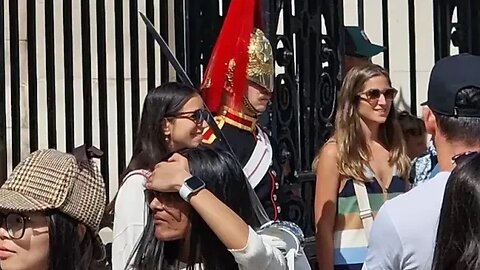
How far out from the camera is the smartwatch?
11.2 feet

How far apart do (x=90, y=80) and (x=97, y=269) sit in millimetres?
2971

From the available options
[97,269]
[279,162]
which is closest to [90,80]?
[279,162]

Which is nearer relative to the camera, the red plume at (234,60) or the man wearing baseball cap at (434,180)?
the man wearing baseball cap at (434,180)

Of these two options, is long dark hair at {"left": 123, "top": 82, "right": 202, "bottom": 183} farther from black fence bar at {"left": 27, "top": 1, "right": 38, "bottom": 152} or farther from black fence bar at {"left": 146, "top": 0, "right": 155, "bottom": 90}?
black fence bar at {"left": 146, "top": 0, "right": 155, "bottom": 90}

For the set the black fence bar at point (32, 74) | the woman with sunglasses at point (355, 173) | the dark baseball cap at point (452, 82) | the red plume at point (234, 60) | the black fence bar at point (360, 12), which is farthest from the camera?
the black fence bar at point (360, 12)

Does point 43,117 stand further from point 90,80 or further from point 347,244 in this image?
point 347,244

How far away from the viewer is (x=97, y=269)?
11.3ft

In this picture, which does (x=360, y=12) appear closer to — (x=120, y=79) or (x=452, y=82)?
(x=120, y=79)

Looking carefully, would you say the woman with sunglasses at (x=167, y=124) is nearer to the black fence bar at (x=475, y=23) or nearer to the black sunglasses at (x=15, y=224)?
the black sunglasses at (x=15, y=224)

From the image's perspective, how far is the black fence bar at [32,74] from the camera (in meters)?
6.08

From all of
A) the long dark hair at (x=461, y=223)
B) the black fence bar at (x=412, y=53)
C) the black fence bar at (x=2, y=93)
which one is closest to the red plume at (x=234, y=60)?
the black fence bar at (x=2, y=93)

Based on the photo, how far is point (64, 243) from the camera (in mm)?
3025

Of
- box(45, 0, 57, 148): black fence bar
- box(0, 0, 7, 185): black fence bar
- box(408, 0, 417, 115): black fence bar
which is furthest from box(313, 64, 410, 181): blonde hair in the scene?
box(0, 0, 7, 185): black fence bar

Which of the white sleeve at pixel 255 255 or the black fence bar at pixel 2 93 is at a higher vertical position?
the black fence bar at pixel 2 93
